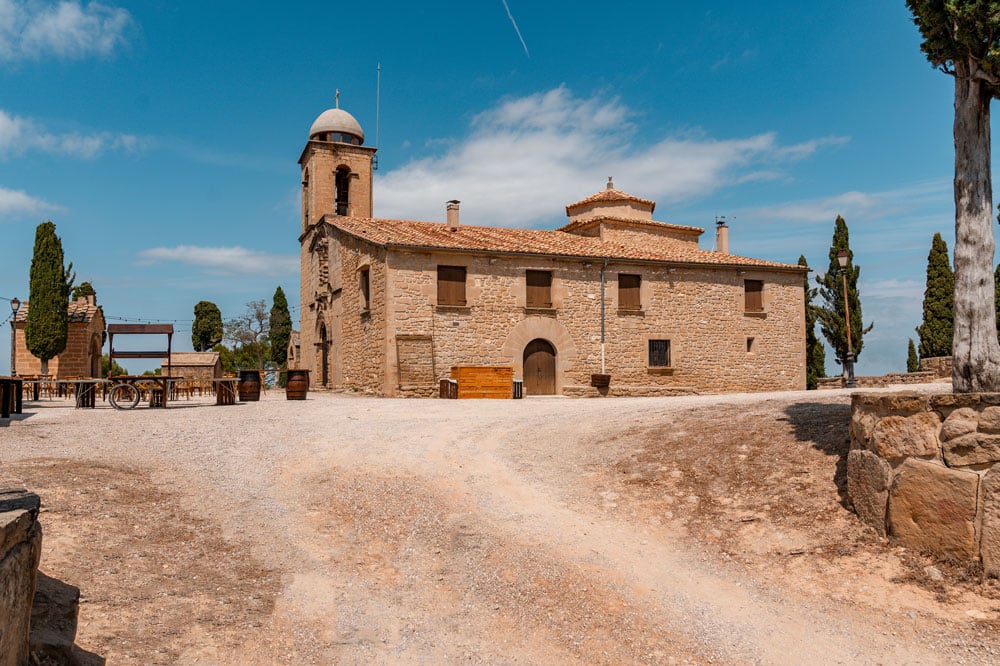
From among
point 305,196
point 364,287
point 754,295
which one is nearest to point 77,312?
point 305,196

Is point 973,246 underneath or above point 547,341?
above

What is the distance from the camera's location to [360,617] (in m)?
5.13

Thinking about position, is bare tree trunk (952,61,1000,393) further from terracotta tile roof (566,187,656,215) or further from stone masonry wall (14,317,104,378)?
stone masonry wall (14,317,104,378)

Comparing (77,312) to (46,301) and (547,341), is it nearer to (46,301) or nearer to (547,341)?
(46,301)

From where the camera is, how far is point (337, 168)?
2986 centimetres

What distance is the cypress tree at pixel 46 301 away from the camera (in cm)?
2767

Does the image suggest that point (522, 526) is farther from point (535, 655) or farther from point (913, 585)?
point (913, 585)

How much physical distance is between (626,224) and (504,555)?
81.1 ft

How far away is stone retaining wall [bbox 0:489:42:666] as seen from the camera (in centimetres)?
268

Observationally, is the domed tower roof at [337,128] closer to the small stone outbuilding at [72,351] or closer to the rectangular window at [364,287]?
the rectangular window at [364,287]

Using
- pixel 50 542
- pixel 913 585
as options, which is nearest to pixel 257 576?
pixel 50 542

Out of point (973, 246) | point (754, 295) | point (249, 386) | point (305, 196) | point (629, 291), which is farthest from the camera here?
point (305, 196)

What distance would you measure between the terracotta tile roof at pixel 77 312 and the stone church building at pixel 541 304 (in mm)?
9736

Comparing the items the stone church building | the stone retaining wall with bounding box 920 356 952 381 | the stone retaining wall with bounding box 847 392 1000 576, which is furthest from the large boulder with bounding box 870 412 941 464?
the stone retaining wall with bounding box 920 356 952 381
